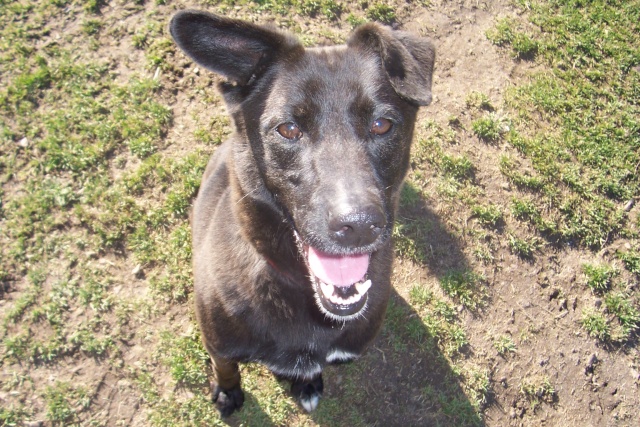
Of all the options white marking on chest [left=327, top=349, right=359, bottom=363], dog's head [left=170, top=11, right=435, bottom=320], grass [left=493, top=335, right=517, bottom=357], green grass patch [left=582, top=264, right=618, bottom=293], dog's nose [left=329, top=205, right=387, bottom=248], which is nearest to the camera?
dog's nose [left=329, top=205, right=387, bottom=248]

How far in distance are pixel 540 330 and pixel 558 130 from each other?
2439mm

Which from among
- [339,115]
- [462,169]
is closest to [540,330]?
[462,169]

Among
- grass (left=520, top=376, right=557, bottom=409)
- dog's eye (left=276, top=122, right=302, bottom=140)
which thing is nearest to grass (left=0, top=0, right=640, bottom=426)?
grass (left=520, top=376, right=557, bottom=409)

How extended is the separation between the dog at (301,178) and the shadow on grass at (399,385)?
111 cm

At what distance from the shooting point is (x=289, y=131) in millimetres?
2920

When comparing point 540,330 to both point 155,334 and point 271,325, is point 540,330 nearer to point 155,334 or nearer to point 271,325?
point 271,325

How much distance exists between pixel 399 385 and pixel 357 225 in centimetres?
258

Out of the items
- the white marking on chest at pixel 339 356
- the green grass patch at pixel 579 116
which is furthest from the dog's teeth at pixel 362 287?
the green grass patch at pixel 579 116

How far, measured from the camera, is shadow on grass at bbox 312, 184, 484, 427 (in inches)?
176

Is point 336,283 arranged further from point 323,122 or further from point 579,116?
point 579,116

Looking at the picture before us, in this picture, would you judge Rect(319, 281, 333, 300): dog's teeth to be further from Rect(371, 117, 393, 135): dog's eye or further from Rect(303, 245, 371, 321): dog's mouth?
Rect(371, 117, 393, 135): dog's eye

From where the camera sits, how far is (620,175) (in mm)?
5723

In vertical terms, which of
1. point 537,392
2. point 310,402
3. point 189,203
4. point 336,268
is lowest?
point 537,392

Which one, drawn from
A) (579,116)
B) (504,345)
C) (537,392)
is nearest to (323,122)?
(504,345)
